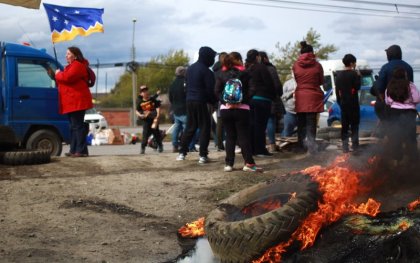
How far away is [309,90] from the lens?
10109 mm

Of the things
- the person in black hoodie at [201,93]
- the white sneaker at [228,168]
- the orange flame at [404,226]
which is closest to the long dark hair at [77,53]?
the person in black hoodie at [201,93]

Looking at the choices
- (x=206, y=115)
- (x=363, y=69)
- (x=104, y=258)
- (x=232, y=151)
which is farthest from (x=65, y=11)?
(x=363, y=69)

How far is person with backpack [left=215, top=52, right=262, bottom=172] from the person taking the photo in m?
8.77

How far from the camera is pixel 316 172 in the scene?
18.6ft

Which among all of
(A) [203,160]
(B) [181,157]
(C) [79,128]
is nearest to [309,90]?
(A) [203,160]

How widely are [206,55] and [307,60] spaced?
1.76m

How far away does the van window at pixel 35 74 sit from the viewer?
12133 mm

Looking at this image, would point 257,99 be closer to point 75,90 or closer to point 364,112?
point 75,90

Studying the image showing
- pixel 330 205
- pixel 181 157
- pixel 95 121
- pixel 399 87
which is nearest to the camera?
pixel 330 205

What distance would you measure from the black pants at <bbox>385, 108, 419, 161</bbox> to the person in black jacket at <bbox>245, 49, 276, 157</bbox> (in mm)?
2366

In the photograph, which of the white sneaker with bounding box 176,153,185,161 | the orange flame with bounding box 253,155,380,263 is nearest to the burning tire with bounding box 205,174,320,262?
the orange flame with bounding box 253,155,380,263

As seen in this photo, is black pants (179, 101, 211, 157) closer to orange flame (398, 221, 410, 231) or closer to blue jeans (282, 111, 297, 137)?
blue jeans (282, 111, 297, 137)

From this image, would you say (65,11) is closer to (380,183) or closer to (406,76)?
(406,76)

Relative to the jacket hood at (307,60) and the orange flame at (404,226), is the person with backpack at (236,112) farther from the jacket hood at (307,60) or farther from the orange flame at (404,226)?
the orange flame at (404,226)
